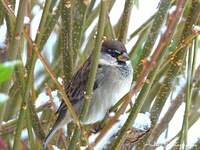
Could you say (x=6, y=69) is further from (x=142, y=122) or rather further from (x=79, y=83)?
(x=79, y=83)

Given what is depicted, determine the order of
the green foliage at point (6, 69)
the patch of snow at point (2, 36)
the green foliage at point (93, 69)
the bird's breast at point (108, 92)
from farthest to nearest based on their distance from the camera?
the bird's breast at point (108, 92) → the patch of snow at point (2, 36) → the green foliage at point (93, 69) → the green foliage at point (6, 69)

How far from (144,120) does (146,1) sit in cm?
138

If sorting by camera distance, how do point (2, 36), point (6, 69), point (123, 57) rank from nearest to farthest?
point (6, 69), point (2, 36), point (123, 57)

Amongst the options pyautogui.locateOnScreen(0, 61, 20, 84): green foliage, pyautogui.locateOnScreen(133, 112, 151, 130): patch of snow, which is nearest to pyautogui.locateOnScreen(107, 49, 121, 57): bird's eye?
pyautogui.locateOnScreen(133, 112, 151, 130): patch of snow

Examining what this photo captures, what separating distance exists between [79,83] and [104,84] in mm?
145

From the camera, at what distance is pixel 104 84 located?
228 centimetres

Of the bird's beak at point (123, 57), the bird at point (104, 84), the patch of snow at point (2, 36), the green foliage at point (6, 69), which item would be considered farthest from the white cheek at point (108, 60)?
the green foliage at point (6, 69)

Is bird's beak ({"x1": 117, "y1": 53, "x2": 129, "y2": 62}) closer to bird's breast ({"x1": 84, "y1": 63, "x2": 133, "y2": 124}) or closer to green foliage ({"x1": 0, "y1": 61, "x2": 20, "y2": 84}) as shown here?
bird's breast ({"x1": 84, "y1": 63, "x2": 133, "y2": 124})

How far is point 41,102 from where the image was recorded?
7.57 ft

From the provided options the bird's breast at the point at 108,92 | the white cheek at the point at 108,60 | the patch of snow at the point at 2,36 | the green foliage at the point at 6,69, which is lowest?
the bird's breast at the point at 108,92

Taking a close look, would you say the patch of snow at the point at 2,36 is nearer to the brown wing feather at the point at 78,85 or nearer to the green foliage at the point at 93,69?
the green foliage at the point at 93,69

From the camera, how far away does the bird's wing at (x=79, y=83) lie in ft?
6.97

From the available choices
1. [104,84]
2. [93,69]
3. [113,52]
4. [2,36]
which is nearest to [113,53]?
[113,52]

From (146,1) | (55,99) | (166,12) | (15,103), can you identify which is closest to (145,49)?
(166,12)
